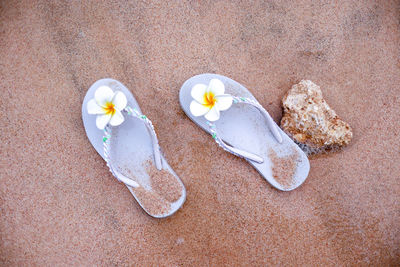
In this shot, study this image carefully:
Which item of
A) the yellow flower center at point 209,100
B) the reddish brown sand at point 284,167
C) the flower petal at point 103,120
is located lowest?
the reddish brown sand at point 284,167

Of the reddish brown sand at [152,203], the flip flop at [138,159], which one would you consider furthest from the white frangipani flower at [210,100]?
the reddish brown sand at [152,203]

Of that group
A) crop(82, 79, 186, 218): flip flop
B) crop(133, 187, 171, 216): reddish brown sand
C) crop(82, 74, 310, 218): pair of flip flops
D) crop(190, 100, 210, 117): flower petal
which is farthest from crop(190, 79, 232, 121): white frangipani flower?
crop(133, 187, 171, 216): reddish brown sand

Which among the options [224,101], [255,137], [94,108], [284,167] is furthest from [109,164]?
[284,167]

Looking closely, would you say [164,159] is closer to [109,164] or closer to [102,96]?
[109,164]

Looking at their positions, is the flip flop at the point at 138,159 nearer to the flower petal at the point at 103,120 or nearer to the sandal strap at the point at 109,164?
the sandal strap at the point at 109,164

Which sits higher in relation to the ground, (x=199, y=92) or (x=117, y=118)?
(x=199, y=92)

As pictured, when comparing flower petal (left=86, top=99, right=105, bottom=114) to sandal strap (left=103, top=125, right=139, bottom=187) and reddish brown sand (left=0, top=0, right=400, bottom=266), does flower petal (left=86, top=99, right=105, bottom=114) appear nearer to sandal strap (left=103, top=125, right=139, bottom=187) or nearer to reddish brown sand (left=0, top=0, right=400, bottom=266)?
sandal strap (left=103, top=125, right=139, bottom=187)

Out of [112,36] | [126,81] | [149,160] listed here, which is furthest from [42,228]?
[112,36]
